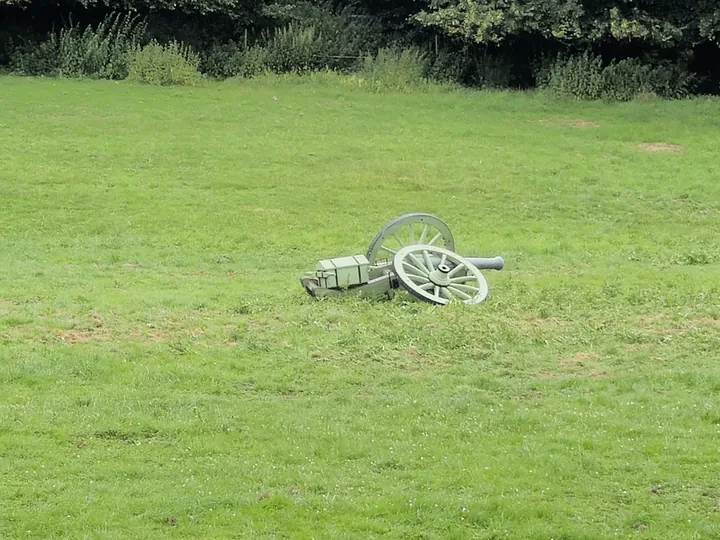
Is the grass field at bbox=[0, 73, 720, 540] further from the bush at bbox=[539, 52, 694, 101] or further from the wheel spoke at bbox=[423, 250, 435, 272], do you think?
the bush at bbox=[539, 52, 694, 101]

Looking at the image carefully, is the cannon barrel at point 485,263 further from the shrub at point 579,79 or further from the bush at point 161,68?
the bush at point 161,68

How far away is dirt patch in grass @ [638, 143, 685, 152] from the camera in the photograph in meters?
23.3

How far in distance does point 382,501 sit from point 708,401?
3.38m

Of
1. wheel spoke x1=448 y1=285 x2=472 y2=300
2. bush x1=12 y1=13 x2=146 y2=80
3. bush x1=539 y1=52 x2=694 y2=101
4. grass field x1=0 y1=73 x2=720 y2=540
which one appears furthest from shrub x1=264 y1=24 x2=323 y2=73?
wheel spoke x1=448 y1=285 x2=472 y2=300

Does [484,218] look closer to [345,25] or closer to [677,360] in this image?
[677,360]

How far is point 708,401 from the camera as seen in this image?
874 cm

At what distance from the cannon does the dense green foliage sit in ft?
54.8

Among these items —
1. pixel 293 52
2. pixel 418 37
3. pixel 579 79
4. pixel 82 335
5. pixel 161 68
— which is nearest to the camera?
pixel 82 335

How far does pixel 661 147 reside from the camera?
23531 millimetres

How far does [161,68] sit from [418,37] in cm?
790

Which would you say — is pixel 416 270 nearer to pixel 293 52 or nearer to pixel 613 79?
pixel 613 79

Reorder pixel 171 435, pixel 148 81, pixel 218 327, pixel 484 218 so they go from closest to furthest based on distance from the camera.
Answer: pixel 171 435 → pixel 218 327 → pixel 484 218 → pixel 148 81

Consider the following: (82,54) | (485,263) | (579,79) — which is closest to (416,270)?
(485,263)

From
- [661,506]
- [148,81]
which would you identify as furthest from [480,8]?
[661,506]
